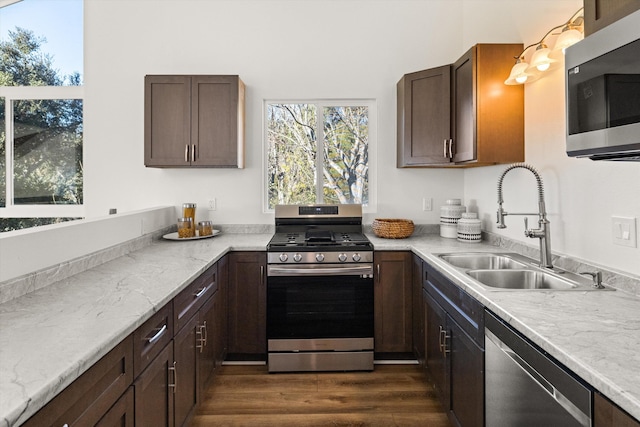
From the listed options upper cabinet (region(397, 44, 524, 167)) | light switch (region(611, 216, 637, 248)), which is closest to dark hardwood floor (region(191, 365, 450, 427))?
light switch (region(611, 216, 637, 248))

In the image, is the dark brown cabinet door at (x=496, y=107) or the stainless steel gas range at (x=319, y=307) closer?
A: the dark brown cabinet door at (x=496, y=107)

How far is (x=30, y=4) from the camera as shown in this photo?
3.37 m

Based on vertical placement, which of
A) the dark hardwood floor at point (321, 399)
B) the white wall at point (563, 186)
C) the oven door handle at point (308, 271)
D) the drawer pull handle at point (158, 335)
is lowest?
the dark hardwood floor at point (321, 399)

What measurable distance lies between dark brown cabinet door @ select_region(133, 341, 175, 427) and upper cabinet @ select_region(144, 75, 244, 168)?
1.67 m

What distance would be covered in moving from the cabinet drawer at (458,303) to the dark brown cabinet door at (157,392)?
1.31 m

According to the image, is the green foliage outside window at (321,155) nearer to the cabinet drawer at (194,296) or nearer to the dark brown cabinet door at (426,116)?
the dark brown cabinet door at (426,116)

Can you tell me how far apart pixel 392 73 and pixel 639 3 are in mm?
2390

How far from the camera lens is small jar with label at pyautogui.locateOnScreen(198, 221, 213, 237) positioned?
115 inches

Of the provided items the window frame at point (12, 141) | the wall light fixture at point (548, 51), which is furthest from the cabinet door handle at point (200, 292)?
the wall light fixture at point (548, 51)

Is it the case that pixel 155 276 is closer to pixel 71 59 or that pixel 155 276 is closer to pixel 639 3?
pixel 639 3

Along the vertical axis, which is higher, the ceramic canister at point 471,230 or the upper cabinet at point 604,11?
the upper cabinet at point 604,11

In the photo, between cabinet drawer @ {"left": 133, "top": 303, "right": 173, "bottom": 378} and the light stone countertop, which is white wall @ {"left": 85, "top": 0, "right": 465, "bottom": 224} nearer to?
the light stone countertop

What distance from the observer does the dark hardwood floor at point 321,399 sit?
2.08 m

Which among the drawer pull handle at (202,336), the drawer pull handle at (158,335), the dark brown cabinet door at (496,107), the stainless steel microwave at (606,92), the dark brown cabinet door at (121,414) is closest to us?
the stainless steel microwave at (606,92)
